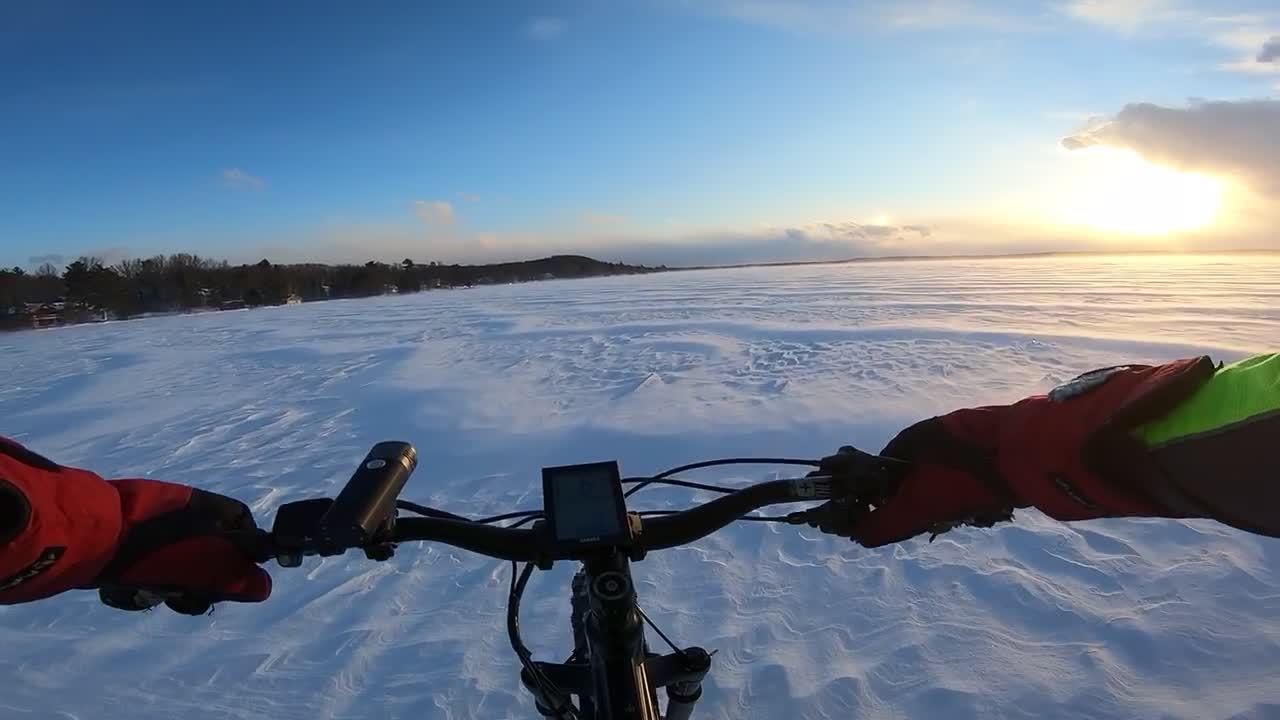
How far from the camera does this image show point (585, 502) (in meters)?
1.29

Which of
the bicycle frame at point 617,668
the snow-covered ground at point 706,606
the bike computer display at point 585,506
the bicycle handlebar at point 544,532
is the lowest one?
the snow-covered ground at point 706,606

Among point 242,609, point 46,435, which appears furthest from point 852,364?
point 46,435

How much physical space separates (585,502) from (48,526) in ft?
2.78

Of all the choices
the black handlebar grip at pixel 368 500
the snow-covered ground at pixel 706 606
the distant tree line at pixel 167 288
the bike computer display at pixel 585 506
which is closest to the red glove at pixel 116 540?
the black handlebar grip at pixel 368 500

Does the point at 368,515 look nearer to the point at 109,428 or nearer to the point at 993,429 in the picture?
the point at 993,429

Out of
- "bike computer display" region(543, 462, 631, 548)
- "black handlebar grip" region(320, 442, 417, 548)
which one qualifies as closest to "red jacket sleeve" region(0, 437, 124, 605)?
"black handlebar grip" region(320, 442, 417, 548)

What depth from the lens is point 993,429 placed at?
55.5 inches

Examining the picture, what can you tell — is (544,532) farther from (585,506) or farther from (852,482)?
(852,482)

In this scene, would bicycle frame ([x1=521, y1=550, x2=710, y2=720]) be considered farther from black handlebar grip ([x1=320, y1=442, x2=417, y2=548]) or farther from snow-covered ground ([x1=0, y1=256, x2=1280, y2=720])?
snow-covered ground ([x1=0, y1=256, x2=1280, y2=720])

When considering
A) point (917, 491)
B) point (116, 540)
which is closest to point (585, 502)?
point (917, 491)

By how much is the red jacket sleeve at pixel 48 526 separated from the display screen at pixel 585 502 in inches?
29.9

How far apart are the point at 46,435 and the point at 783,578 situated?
8.98 m

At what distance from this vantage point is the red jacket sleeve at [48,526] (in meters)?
0.96

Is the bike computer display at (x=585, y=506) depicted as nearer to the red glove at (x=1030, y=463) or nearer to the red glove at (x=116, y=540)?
the red glove at (x=1030, y=463)
